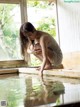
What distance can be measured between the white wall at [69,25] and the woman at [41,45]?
1791mm

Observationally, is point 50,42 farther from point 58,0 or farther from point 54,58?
point 58,0

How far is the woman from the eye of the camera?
389 cm

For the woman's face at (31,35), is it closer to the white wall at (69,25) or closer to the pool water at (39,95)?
the pool water at (39,95)

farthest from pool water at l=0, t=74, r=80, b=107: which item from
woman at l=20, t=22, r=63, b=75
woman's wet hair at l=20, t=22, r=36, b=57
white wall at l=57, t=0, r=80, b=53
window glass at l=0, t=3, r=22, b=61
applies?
window glass at l=0, t=3, r=22, b=61

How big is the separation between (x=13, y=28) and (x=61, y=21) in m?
1.14

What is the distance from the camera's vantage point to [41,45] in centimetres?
396

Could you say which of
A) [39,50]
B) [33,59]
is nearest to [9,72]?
[39,50]

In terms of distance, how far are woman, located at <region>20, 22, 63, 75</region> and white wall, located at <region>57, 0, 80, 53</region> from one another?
1.79m

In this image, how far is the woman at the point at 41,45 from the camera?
3895mm

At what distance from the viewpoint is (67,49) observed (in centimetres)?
642

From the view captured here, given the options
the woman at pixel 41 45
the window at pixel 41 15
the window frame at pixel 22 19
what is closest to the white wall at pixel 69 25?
the window at pixel 41 15

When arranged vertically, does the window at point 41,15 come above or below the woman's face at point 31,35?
above

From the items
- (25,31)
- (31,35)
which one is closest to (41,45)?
(31,35)

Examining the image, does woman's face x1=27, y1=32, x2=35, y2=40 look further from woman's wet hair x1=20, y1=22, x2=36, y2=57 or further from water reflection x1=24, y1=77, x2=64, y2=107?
water reflection x1=24, y1=77, x2=64, y2=107
